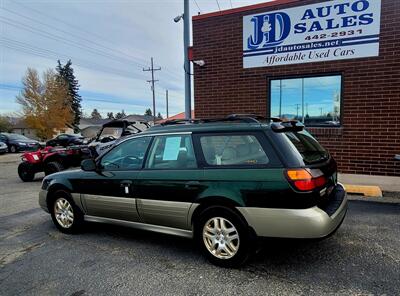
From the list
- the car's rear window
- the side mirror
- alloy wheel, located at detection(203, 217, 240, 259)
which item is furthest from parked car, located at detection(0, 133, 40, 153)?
the car's rear window

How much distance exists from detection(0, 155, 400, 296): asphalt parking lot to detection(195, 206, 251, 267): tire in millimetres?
131

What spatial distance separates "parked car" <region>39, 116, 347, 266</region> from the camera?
320cm

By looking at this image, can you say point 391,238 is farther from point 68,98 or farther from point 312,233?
point 68,98

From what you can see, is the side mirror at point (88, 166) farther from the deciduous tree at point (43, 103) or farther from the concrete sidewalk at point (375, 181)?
the deciduous tree at point (43, 103)

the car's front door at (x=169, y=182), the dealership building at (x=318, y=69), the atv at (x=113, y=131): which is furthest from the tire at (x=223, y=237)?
the atv at (x=113, y=131)

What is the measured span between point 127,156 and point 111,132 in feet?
21.7

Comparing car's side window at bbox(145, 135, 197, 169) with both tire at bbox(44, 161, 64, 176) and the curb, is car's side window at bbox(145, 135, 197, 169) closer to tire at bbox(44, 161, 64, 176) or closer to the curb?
the curb

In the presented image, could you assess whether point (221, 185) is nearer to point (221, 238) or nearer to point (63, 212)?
point (221, 238)

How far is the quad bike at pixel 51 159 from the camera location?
9961 millimetres

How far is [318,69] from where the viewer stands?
8.45 metres

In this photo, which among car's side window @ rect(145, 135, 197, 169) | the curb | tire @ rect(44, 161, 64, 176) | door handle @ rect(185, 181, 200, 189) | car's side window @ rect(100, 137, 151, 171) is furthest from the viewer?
tire @ rect(44, 161, 64, 176)

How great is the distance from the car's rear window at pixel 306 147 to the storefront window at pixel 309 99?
506cm

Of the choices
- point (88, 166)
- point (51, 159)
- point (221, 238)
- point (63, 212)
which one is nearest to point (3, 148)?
point (51, 159)

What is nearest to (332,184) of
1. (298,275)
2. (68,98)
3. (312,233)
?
(312,233)
